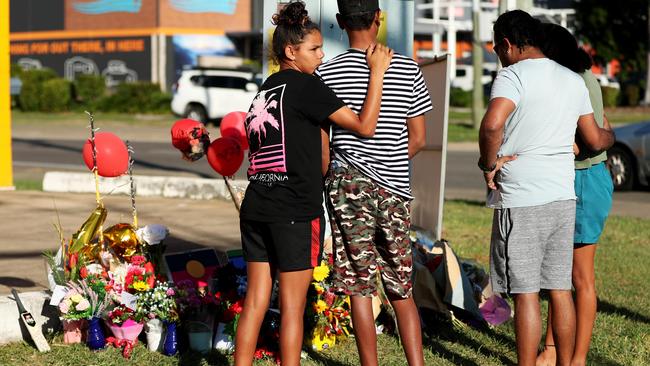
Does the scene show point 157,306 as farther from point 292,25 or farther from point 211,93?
point 211,93

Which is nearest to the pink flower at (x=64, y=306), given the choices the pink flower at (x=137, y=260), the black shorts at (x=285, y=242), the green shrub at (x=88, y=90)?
the pink flower at (x=137, y=260)

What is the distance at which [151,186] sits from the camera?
42.3 ft

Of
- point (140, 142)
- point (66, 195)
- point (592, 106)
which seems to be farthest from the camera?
point (140, 142)

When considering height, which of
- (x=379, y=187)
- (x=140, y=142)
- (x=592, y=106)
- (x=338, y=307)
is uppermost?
(x=592, y=106)

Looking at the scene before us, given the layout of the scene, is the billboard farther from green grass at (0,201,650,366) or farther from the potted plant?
the potted plant

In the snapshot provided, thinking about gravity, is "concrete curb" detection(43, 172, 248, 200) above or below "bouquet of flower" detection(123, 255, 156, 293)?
below

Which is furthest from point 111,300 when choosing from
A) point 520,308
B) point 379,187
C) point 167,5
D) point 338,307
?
point 167,5

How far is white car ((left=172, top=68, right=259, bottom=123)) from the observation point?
32.5 meters

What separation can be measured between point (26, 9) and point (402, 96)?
62.3m

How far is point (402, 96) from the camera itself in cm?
468

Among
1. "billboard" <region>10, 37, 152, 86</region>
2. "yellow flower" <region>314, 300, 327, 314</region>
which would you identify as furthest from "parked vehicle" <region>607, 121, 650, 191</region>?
"billboard" <region>10, 37, 152, 86</region>

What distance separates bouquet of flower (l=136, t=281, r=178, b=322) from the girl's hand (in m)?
1.94

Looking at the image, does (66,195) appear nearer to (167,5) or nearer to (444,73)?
(444,73)

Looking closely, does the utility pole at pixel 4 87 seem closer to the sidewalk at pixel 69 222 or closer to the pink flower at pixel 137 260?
the sidewalk at pixel 69 222
